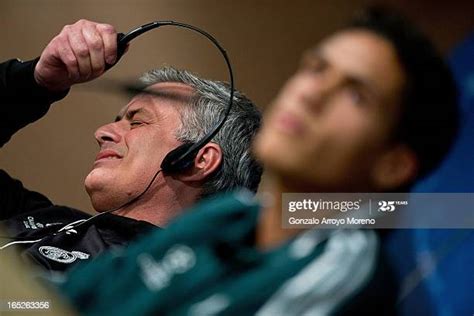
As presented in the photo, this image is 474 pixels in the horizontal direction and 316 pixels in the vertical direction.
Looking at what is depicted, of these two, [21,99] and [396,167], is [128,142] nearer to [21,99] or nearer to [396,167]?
[21,99]

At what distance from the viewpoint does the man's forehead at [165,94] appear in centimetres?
118

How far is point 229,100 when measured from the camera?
119cm

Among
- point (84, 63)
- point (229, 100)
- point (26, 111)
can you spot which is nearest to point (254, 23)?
point (229, 100)

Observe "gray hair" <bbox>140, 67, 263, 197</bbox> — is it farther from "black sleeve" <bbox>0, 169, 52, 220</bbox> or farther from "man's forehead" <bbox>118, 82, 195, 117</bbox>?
"black sleeve" <bbox>0, 169, 52, 220</bbox>

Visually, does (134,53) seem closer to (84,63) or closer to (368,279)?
(84,63)

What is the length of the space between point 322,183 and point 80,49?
373 mm

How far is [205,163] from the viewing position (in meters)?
1.19

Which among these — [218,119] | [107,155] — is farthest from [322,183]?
[107,155]

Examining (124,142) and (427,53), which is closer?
(427,53)

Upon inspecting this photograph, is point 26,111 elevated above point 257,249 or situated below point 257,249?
above

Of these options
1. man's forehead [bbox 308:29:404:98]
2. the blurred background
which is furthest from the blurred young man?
the blurred background

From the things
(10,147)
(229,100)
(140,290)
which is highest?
(229,100)

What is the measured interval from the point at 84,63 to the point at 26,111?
0.11m

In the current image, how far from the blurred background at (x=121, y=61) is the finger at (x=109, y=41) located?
0.01 metres
